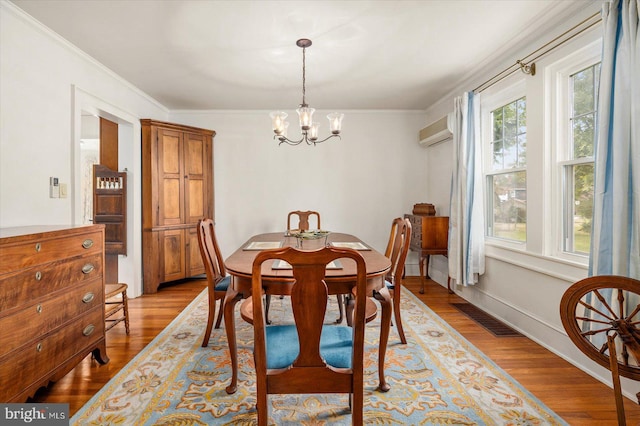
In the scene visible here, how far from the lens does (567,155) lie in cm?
255

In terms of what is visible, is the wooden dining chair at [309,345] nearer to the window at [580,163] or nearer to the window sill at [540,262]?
the window sill at [540,262]

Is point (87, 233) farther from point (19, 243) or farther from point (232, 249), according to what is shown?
point (232, 249)

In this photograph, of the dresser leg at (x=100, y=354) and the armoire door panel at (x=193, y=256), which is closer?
the dresser leg at (x=100, y=354)

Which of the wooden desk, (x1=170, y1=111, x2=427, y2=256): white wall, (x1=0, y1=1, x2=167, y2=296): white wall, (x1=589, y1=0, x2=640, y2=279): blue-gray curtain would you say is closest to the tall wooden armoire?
(x1=170, y1=111, x2=427, y2=256): white wall

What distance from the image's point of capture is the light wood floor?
1831 millimetres

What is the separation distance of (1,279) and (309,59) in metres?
2.80

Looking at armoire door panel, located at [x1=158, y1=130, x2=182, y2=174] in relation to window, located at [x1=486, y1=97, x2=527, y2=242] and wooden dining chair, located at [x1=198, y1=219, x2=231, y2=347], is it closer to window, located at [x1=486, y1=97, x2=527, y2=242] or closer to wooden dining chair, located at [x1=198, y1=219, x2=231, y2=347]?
wooden dining chair, located at [x1=198, y1=219, x2=231, y2=347]

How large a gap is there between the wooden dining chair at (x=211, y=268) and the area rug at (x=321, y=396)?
28 cm

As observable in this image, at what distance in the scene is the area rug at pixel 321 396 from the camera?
1744mm

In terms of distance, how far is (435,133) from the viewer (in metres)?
4.38

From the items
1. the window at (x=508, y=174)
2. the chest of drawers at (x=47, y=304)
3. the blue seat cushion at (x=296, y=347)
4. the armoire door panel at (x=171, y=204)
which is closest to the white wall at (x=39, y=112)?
the chest of drawers at (x=47, y=304)

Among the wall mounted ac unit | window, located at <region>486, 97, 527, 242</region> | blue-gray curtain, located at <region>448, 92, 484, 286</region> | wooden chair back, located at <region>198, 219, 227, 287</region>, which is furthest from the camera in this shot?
the wall mounted ac unit

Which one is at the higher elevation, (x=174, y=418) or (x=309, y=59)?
(x=309, y=59)

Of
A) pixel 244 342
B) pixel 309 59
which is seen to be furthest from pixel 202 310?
pixel 309 59
